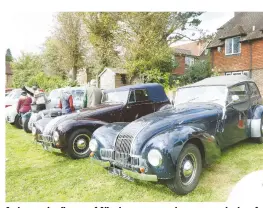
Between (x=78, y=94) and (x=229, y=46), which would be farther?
(x=229, y=46)

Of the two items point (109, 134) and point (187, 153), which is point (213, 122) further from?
point (109, 134)

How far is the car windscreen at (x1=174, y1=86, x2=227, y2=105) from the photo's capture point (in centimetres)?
380

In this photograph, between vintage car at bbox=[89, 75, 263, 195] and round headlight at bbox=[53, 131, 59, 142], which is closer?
vintage car at bbox=[89, 75, 263, 195]

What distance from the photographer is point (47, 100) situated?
5.96 metres

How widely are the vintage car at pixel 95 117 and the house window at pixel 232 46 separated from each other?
4441mm

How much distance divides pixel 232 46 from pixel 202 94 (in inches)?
226

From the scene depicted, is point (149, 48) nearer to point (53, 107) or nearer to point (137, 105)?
point (137, 105)

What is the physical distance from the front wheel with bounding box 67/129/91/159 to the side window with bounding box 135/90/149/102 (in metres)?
1.33

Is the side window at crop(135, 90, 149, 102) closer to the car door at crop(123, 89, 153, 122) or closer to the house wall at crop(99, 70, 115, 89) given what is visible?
the car door at crop(123, 89, 153, 122)

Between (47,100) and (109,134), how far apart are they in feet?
10.3

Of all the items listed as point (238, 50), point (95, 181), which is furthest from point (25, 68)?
point (238, 50)

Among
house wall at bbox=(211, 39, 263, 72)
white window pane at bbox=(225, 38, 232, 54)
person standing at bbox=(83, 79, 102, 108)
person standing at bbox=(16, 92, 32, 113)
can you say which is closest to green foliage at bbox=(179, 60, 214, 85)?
house wall at bbox=(211, 39, 263, 72)

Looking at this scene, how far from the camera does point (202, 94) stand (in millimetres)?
3969
